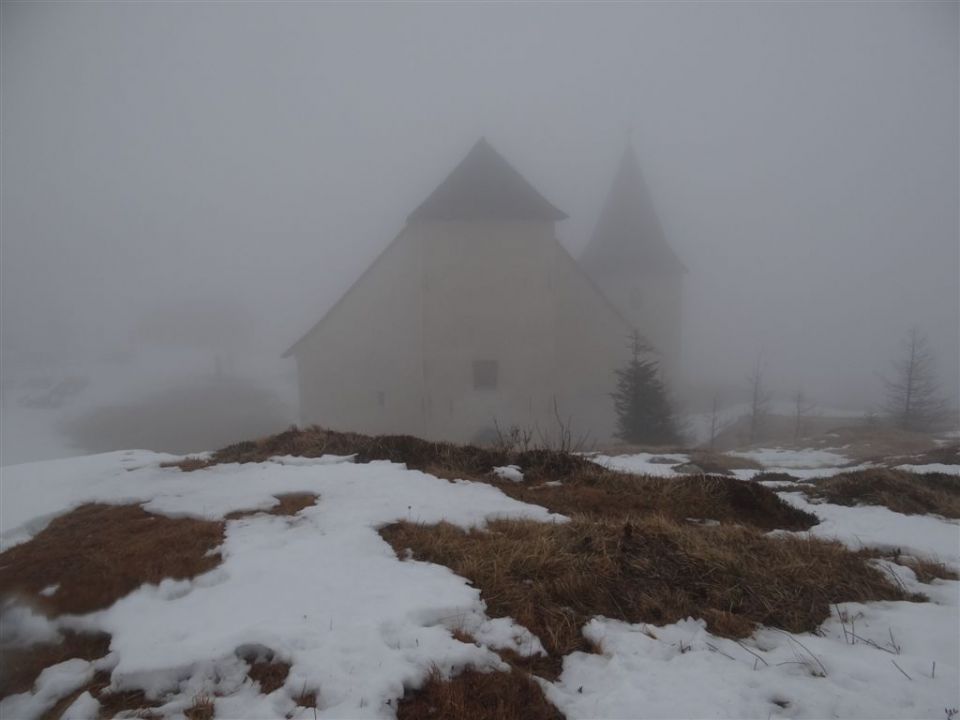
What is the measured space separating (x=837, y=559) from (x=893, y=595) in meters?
0.39

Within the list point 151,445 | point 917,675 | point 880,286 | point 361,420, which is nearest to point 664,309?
point 361,420

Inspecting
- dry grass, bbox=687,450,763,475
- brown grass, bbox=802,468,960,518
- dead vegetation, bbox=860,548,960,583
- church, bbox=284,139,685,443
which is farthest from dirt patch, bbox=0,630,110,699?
church, bbox=284,139,685,443

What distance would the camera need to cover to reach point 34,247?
306 feet

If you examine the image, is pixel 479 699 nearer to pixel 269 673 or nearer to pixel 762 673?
pixel 269 673

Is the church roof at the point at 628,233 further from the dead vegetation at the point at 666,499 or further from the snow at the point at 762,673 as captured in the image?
the snow at the point at 762,673

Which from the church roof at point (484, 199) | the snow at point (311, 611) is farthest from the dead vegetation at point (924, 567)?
the church roof at point (484, 199)

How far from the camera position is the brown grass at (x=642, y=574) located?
3.18 meters

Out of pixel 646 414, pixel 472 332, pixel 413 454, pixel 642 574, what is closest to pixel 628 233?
pixel 472 332

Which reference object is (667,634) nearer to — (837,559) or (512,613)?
(512,613)

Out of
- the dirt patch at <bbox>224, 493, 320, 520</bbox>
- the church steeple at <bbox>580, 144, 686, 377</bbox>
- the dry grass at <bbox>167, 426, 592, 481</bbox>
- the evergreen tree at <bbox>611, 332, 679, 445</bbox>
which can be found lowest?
Answer: the evergreen tree at <bbox>611, 332, 679, 445</bbox>

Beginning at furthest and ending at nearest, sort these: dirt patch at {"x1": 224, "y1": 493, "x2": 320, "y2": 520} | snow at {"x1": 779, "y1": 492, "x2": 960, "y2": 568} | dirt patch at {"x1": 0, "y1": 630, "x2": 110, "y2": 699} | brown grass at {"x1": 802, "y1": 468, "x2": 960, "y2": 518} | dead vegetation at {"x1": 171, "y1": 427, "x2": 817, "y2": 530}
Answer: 1. brown grass at {"x1": 802, "y1": 468, "x2": 960, "y2": 518}
2. dead vegetation at {"x1": 171, "y1": 427, "x2": 817, "y2": 530}
3. dirt patch at {"x1": 224, "y1": 493, "x2": 320, "y2": 520}
4. snow at {"x1": 779, "y1": 492, "x2": 960, "y2": 568}
5. dirt patch at {"x1": 0, "y1": 630, "x2": 110, "y2": 699}

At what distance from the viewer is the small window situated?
82.9 feet

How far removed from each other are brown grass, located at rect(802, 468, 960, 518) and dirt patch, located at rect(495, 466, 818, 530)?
1.01 m

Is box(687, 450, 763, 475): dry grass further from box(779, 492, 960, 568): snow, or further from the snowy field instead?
the snowy field
